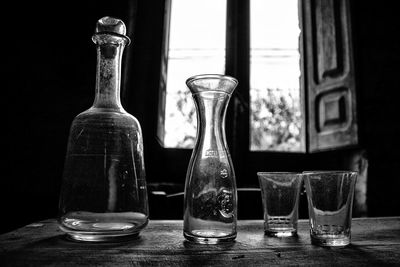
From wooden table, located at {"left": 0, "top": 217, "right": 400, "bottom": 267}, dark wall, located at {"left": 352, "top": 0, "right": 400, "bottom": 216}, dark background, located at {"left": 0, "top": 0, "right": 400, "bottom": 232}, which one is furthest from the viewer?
dark wall, located at {"left": 352, "top": 0, "right": 400, "bottom": 216}

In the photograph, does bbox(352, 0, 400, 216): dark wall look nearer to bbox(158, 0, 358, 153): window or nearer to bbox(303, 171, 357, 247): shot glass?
bbox(158, 0, 358, 153): window

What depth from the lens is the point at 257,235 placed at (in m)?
0.51

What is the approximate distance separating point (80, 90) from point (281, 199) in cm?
146

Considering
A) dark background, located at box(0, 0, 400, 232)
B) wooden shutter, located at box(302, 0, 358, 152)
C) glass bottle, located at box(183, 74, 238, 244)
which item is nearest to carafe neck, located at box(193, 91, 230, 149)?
glass bottle, located at box(183, 74, 238, 244)

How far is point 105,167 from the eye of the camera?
0.44 m

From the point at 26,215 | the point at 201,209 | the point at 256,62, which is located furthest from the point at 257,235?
the point at 256,62

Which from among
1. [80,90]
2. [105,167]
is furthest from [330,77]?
[105,167]

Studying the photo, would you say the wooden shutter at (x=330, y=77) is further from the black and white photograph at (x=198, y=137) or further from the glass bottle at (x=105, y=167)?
the glass bottle at (x=105, y=167)

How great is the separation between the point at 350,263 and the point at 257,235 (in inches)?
7.5

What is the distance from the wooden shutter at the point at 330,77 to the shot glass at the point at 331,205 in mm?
1697

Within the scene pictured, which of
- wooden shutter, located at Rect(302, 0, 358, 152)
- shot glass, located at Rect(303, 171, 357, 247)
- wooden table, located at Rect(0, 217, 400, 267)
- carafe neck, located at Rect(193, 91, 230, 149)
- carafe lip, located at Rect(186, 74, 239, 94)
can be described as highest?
wooden shutter, located at Rect(302, 0, 358, 152)

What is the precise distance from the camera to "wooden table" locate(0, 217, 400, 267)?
0.34 metres

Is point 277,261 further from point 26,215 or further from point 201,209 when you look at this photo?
point 26,215

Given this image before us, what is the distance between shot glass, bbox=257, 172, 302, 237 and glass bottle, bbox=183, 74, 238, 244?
0.22 ft
